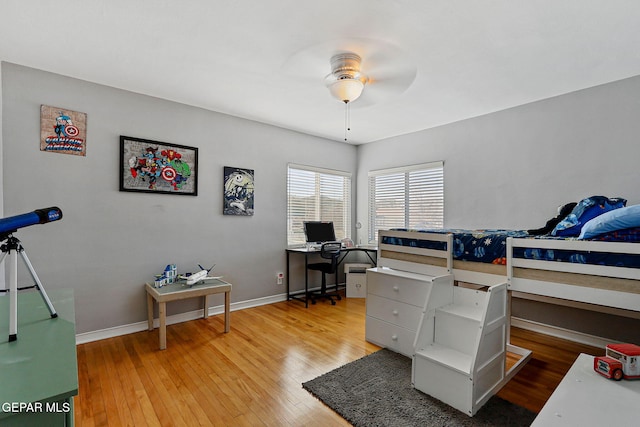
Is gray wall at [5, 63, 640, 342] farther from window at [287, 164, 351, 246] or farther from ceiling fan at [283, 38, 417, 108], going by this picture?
ceiling fan at [283, 38, 417, 108]

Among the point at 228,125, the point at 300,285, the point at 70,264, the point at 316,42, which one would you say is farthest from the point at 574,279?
the point at 70,264

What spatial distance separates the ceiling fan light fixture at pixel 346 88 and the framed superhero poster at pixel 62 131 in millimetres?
2353

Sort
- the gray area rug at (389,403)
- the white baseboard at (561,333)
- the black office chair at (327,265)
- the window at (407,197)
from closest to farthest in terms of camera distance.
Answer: the gray area rug at (389,403), the white baseboard at (561,333), the black office chair at (327,265), the window at (407,197)

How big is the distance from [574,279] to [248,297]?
3321mm

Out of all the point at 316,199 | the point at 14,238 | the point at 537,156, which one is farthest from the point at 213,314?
the point at 537,156

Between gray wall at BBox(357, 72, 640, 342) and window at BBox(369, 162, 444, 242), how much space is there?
0.49 feet

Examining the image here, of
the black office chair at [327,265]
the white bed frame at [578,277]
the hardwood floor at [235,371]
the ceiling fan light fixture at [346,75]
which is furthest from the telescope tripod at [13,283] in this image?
the black office chair at [327,265]

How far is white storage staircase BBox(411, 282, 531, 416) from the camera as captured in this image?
187 cm

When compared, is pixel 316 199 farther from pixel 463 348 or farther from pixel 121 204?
pixel 463 348

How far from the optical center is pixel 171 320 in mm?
3346

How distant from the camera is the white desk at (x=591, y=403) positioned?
106 centimetres

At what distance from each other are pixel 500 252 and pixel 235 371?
2.20 m

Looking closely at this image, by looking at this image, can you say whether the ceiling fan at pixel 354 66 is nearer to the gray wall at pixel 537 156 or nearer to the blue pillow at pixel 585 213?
the gray wall at pixel 537 156

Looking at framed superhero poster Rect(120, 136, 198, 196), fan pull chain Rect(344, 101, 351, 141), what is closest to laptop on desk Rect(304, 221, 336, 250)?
fan pull chain Rect(344, 101, 351, 141)
